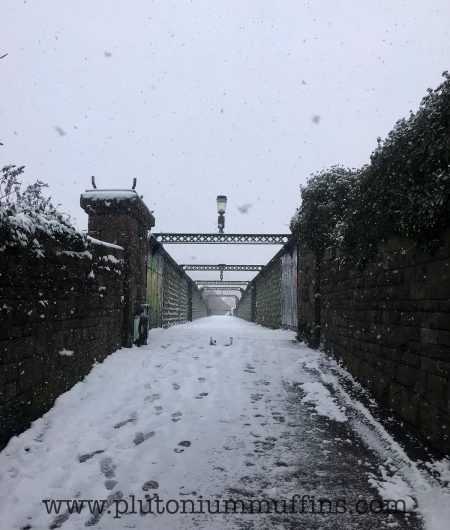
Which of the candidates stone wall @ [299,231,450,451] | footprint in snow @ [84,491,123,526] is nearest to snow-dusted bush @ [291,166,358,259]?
stone wall @ [299,231,450,451]

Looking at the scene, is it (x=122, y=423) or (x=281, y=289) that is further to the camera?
(x=281, y=289)

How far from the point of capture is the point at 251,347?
29.5ft

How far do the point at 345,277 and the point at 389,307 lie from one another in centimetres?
219

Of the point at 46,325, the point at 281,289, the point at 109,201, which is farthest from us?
the point at 281,289

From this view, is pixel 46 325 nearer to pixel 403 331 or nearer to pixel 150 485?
pixel 150 485

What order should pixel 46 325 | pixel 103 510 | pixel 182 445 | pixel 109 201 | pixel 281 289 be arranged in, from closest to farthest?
pixel 103 510
pixel 182 445
pixel 46 325
pixel 109 201
pixel 281 289

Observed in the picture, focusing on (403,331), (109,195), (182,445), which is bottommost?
(182,445)

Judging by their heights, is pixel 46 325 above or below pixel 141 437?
above

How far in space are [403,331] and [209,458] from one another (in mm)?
2283

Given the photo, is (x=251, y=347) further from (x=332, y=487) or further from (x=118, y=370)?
(x=332, y=487)

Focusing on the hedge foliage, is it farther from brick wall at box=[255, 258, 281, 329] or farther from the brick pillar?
brick wall at box=[255, 258, 281, 329]

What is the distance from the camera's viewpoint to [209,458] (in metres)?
3.42

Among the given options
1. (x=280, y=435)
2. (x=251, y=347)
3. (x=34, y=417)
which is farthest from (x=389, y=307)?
(x=251, y=347)

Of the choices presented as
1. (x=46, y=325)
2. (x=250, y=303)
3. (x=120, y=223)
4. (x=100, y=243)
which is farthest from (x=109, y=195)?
(x=250, y=303)
